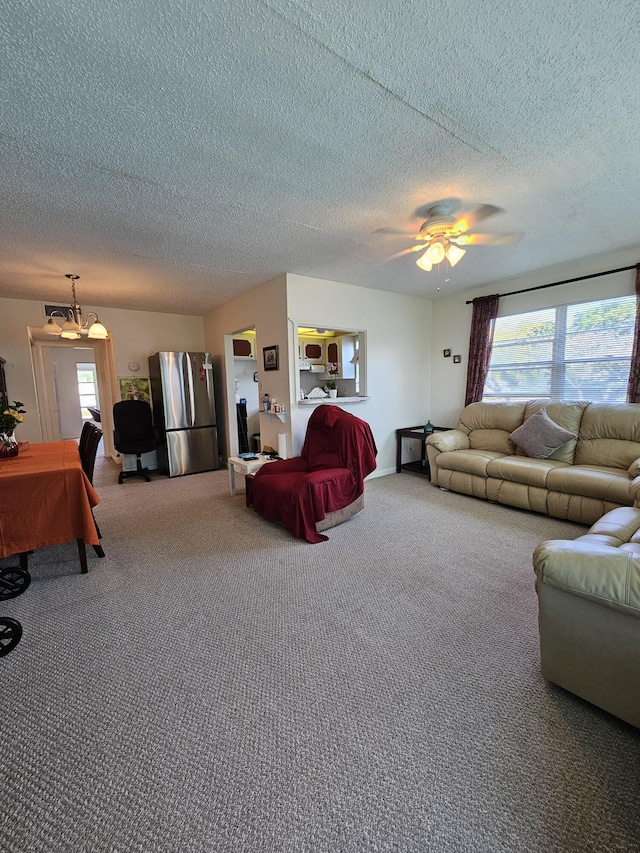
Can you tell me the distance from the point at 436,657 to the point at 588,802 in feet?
2.22

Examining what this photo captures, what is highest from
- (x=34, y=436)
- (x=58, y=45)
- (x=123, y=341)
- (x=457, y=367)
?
(x=58, y=45)

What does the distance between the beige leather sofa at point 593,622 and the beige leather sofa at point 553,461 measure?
184 centimetres

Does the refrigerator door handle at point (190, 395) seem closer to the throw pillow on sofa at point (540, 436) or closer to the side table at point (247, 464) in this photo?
the side table at point (247, 464)

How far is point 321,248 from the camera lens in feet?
10.6

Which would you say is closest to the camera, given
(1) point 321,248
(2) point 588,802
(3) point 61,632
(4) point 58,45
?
(2) point 588,802

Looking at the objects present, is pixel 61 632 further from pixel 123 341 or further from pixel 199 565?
pixel 123 341

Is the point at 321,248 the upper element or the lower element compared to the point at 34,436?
upper

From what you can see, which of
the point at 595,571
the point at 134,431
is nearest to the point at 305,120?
the point at 595,571

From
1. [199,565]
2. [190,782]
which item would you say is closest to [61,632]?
[199,565]

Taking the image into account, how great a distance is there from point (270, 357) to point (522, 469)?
10.1ft

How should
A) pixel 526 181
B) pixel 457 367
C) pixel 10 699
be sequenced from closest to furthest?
pixel 10 699 < pixel 526 181 < pixel 457 367

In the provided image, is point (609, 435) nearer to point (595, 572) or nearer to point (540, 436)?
point (540, 436)

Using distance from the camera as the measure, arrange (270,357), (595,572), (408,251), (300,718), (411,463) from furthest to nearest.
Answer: (411,463), (270,357), (408,251), (300,718), (595,572)

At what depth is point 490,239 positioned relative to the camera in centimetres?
312
